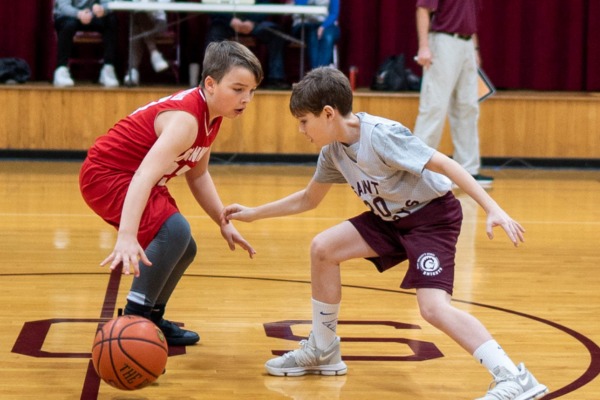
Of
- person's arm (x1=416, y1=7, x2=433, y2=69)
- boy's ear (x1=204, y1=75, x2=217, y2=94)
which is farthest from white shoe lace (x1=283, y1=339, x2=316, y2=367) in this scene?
→ person's arm (x1=416, y1=7, x2=433, y2=69)

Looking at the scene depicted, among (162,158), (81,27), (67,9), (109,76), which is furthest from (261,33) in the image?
(162,158)

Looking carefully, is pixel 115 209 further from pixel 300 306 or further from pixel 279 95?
pixel 279 95

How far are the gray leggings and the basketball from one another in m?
0.36

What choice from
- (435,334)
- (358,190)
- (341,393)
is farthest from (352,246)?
→ (435,334)

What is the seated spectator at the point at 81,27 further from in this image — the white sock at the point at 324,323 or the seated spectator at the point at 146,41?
the white sock at the point at 324,323

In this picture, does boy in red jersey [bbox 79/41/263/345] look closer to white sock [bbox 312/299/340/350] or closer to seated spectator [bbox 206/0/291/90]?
white sock [bbox 312/299/340/350]

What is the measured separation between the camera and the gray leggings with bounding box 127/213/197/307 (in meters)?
3.96

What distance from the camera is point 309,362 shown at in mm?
3957

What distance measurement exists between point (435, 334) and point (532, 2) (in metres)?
8.76

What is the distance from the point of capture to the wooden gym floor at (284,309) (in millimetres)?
3830

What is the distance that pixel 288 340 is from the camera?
14.5 ft

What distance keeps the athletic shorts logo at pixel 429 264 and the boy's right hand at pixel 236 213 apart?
78cm

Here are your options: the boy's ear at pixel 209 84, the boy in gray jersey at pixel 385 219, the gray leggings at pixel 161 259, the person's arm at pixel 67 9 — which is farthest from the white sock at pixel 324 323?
the person's arm at pixel 67 9

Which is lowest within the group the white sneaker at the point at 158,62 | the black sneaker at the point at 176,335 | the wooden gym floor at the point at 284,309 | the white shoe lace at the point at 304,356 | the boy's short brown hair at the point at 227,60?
the wooden gym floor at the point at 284,309
